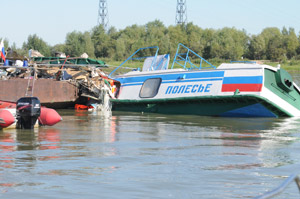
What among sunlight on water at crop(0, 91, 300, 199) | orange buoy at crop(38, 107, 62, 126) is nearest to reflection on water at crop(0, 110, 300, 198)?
sunlight on water at crop(0, 91, 300, 199)

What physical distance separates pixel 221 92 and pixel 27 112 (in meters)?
7.24

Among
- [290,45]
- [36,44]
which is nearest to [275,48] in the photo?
[290,45]

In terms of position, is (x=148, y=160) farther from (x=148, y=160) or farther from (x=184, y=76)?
(x=184, y=76)

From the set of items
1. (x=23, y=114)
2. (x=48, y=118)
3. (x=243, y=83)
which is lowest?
(x=48, y=118)

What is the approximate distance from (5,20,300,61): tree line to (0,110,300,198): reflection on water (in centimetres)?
7126

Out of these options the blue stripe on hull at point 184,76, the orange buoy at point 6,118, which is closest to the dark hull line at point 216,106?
the blue stripe on hull at point 184,76

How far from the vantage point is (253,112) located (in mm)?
18125

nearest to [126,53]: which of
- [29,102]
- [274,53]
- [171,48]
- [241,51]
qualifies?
[171,48]

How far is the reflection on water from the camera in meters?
7.14

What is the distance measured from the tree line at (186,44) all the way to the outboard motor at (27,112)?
7147 cm

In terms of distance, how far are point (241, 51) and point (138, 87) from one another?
68333 millimetres

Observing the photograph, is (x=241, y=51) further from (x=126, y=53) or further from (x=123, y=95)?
(x=123, y=95)

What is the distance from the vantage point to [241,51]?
86688mm

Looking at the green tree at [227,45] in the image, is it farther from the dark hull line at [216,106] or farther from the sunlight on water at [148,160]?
the sunlight on water at [148,160]
